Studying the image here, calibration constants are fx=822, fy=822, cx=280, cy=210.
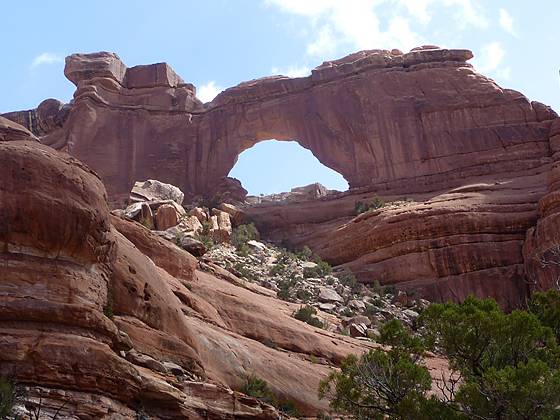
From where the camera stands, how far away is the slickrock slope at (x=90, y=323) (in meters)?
14.5

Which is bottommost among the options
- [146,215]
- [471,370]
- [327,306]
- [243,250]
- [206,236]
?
[471,370]

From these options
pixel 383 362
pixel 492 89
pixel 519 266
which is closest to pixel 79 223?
pixel 383 362

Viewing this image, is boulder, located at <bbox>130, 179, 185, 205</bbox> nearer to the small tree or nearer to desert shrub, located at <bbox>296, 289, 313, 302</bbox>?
desert shrub, located at <bbox>296, 289, 313, 302</bbox>

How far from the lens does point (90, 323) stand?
15570 mm

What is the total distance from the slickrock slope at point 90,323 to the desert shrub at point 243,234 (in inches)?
934

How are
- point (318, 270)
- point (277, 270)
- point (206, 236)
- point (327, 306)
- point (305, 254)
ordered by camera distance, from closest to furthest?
1. point (327, 306)
2. point (277, 270)
3. point (318, 270)
4. point (206, 236)
5. point (305, 254)

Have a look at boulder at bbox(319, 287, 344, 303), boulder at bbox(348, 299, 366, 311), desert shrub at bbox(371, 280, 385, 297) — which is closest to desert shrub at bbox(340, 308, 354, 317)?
boulder at bbox(348, 299, 366, 311)

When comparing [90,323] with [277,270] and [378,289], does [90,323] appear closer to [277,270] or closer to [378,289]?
[277,270]

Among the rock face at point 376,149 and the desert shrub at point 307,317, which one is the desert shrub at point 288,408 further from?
the rock face at point 376,149

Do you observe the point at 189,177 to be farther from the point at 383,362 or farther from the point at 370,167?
the point at 383,362

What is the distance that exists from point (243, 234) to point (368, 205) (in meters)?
8.40

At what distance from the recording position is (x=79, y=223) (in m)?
16.5

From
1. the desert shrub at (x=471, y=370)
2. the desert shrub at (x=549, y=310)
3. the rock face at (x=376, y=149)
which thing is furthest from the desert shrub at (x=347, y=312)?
the desert shrub at (x=471, y=370)

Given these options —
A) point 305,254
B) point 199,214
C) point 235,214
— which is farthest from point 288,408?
point 235,214
